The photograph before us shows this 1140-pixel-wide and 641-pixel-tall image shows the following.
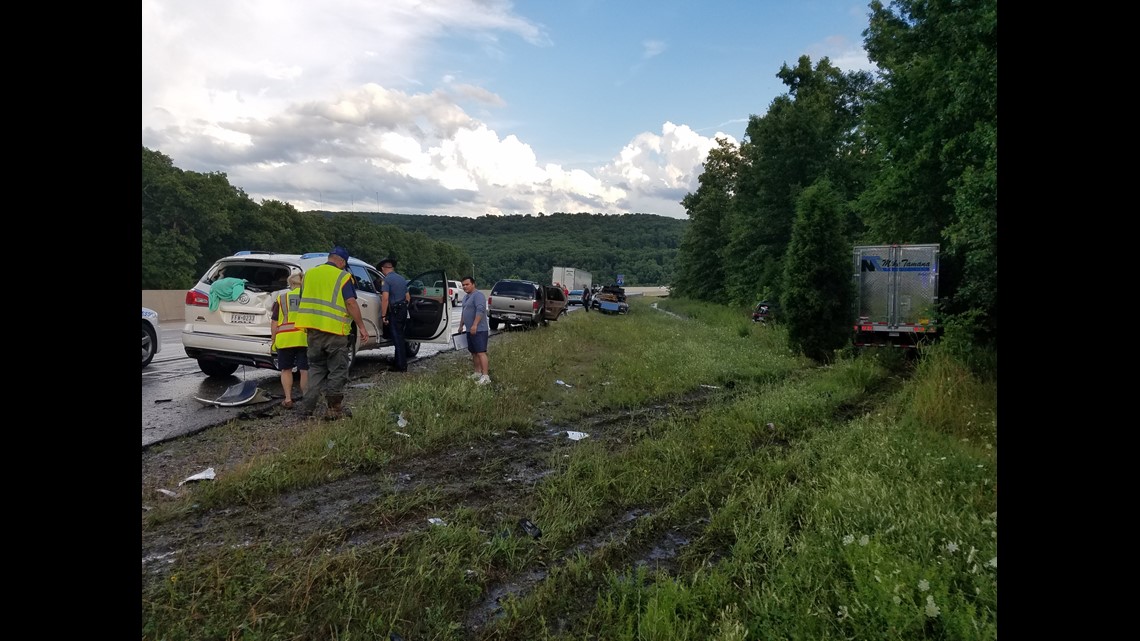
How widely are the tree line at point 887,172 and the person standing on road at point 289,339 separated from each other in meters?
7.49

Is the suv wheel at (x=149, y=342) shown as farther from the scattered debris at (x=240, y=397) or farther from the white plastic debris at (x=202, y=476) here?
the white plastic debris at (x=202, y=476)

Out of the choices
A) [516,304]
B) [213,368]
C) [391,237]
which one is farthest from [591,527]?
[391,237]

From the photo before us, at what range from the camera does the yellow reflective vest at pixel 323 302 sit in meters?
7.44

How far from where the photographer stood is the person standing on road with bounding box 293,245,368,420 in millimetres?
7461

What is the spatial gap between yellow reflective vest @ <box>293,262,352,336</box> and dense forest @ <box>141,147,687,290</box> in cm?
193

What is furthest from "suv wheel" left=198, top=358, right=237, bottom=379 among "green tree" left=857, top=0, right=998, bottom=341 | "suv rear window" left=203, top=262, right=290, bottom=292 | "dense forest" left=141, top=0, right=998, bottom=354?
"green tree" left=857, top=0, right=998, bottom=341

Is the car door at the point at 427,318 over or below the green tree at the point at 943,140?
below

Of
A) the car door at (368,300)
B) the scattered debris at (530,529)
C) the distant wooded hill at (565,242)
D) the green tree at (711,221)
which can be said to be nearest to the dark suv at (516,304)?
the car door at (368,300)

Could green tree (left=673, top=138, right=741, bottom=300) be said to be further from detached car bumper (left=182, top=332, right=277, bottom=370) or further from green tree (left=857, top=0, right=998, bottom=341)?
detached car bumper (left=182, top=332, right=277, bottom=370)

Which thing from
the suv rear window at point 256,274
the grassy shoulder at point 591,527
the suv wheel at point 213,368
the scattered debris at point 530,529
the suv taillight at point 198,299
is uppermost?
the suv rear window at point 256,274

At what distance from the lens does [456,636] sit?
3158mm
